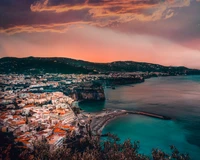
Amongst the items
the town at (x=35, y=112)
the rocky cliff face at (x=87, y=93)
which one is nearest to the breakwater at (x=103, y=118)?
the town at (x=35, y=112)

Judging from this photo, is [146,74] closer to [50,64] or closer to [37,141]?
[50,64]

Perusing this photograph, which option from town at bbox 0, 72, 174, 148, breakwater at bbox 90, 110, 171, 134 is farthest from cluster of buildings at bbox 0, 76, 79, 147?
breakwater at bbox 90, 110, 171, 134

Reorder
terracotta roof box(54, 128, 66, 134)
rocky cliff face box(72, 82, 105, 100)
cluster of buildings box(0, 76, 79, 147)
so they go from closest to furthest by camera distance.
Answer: cluster of buildings box(0, 76, 79, 147) → terracotta roof box(54, 128, 66, 134) → rocky cliff face box(72, 82, 105, 100)

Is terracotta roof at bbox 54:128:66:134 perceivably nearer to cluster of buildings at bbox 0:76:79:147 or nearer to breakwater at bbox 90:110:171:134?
cluster of buildings at bbox 0:76:79:147

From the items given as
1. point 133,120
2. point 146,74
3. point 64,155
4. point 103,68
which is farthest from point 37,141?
point 146,74

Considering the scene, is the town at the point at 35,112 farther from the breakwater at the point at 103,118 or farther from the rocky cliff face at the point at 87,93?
the rocky cliff face at the point at 87,93

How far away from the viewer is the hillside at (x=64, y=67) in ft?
23.6

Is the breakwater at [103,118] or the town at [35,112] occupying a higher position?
the town at [35,112]

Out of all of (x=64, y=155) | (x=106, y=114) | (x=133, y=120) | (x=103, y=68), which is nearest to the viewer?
(x=64, y=155)

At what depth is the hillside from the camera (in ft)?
23.6

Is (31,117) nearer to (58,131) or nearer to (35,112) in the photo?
(35,112)

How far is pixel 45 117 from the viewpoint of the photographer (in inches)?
264

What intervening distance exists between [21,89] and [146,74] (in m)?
25.6

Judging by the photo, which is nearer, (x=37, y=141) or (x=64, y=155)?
(x=64, y=155)
